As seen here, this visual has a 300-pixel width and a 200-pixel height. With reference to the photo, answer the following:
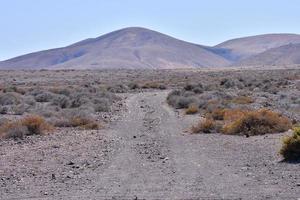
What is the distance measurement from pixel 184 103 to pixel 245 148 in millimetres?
22717

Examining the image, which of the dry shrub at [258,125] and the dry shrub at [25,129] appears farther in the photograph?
the dry shrub at [25,129]

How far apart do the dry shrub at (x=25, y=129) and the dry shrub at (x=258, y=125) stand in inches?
310

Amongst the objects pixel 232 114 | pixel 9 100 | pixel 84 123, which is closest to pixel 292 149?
pixel 232 114

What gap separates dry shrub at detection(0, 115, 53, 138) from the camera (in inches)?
1069

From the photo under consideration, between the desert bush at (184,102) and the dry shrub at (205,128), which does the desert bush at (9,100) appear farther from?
the dry shrub at (205,128)

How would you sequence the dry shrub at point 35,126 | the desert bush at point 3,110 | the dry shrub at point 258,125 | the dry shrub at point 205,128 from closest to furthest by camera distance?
the dry shrub at point 258,125 → the dry shrub at point 35,126 → the dry shrub at point 205,128 → the desert bush at point 3,110

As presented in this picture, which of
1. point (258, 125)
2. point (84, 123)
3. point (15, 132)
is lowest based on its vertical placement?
point (84, 123)

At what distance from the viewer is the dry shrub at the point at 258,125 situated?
26672mm

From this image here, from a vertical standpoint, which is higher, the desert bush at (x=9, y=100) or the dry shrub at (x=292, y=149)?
the dry shrub at (x=292, y=149)

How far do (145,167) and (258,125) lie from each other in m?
10.0

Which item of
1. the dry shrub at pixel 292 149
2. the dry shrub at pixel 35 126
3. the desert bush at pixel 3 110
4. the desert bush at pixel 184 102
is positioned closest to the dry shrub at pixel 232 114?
the dry shrub at pixel 35 126

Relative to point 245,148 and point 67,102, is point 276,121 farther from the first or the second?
point 67,102

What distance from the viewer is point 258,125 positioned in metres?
27.0

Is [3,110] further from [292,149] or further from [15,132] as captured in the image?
[292,149]
